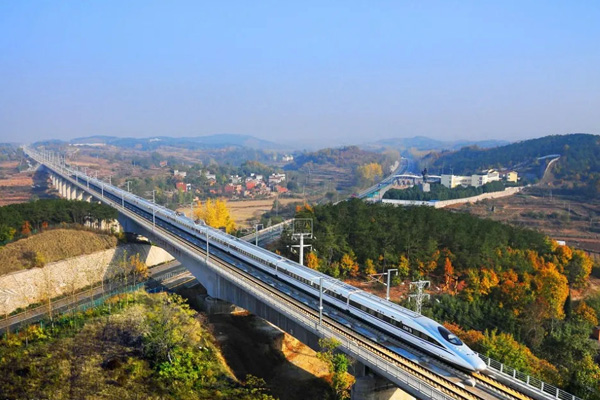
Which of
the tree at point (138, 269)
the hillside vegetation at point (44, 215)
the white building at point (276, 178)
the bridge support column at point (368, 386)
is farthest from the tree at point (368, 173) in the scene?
the bridge support column at point (368, 386)

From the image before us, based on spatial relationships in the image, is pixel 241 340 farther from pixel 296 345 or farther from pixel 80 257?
pixel 80 257

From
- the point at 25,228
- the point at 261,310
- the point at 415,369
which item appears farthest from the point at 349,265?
the point at 25,228

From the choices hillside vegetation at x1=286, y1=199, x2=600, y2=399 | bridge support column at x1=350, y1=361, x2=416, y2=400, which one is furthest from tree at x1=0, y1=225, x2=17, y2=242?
bridge support column at x1=350, y1=361, x2=416, y2=400

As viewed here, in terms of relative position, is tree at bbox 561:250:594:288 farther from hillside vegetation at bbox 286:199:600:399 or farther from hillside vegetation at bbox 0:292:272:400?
hillside vegetation at bbox 0:292:272:400

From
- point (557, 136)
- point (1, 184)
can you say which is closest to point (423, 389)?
point (1, 184)

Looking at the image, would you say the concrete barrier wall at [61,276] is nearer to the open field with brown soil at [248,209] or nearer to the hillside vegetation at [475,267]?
the hillside vegetation at [475,267]

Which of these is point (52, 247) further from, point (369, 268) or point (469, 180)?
point (469, 180)
